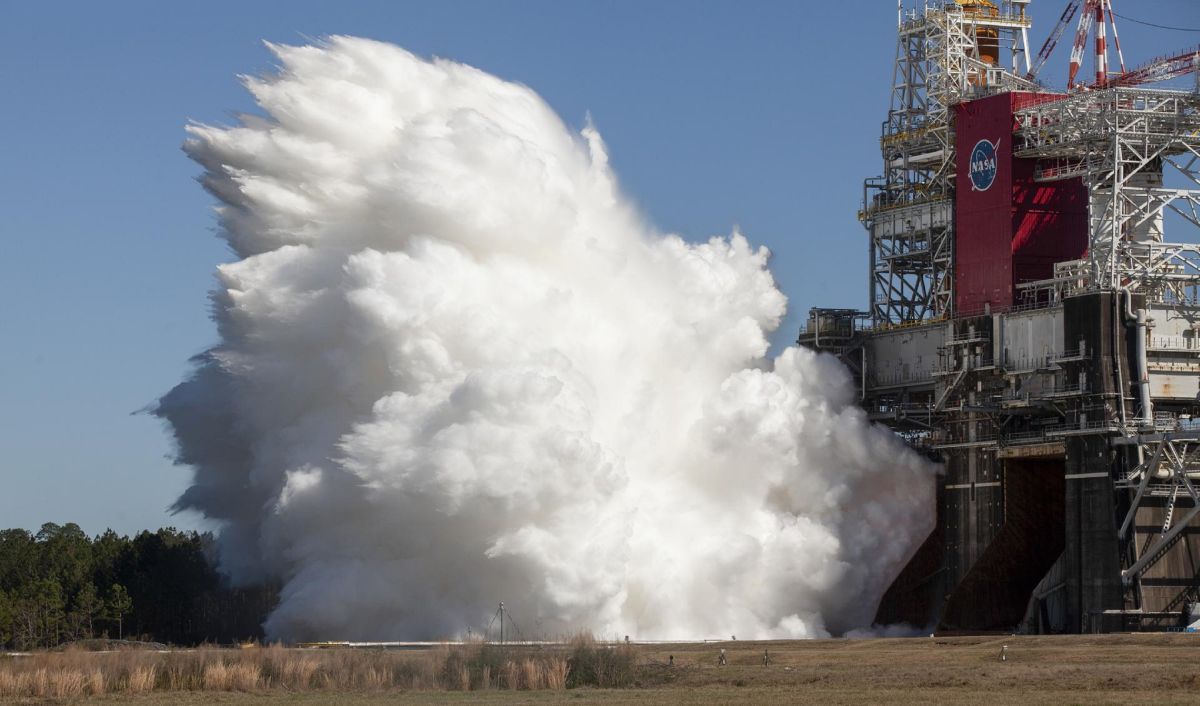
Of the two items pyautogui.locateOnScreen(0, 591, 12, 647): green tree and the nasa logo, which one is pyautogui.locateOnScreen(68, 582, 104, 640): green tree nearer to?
pyautogui.locateOnScreen(0, 591, 12, 647): green tree

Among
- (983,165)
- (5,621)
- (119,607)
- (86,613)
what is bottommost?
(5,621)

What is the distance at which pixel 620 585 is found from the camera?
294 ft

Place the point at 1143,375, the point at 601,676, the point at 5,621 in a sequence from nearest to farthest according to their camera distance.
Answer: the point at 601,676 → the point at 1143,375 → the point at 5,621

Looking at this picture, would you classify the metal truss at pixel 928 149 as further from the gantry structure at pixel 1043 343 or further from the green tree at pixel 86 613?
the green tree at pixel 86 613

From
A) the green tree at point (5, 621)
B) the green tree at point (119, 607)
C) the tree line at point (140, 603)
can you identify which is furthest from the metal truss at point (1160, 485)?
the green tree at point (5, 621)

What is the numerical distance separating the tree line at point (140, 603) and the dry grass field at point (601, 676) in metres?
31.6

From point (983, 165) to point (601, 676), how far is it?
1511 inches

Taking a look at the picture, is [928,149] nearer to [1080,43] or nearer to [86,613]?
[1080,43]

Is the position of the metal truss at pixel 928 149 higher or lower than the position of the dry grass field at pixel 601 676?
higher

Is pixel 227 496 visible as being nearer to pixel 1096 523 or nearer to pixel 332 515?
pixel 332 515

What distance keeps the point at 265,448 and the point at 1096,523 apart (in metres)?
39.4

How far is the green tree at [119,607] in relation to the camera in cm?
11600

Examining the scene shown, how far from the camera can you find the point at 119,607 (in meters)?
116

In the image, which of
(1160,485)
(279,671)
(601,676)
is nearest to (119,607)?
(279,671)
